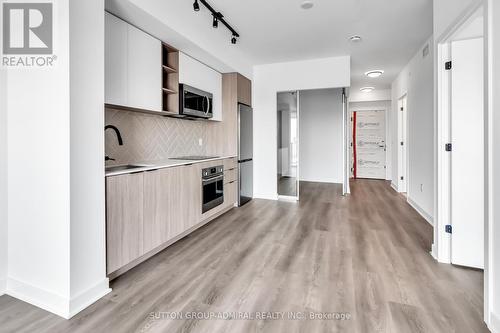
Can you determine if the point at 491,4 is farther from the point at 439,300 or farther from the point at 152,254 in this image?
the point at 152,254

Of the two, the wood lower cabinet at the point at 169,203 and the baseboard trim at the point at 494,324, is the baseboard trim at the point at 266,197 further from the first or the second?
the baseboard trim at the point at 494,324

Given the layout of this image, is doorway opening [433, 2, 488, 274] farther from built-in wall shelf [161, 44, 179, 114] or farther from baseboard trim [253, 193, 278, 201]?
baseboard trim [253, 193, 278, 201]

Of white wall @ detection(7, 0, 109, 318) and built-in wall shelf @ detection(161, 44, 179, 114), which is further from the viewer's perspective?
built-in wall shelf @ detection(161, 44, 179, 114)

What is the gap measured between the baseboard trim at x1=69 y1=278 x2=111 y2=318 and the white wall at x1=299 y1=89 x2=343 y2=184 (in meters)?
6.35

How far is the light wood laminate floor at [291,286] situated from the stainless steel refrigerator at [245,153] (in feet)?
4.57

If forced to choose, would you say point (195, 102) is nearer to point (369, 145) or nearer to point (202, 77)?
point (202, 77)

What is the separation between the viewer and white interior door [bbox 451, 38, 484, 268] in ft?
7.72

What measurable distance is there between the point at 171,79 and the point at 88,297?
2564 mm

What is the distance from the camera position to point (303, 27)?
357cm

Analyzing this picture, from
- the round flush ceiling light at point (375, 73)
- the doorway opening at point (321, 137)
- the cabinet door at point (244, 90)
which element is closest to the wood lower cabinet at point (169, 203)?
the cabinet door at point (244, 90)

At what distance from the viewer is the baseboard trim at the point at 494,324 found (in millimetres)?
1511

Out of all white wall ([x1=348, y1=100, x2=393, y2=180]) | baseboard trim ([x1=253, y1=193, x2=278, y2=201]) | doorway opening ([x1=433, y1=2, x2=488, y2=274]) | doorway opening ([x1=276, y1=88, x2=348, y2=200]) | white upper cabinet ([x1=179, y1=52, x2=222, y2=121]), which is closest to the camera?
doorway opening ([x1=433, y1=2, x2=488, y2=274])

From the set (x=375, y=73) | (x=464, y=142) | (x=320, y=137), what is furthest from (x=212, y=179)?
(x=320, y=137)

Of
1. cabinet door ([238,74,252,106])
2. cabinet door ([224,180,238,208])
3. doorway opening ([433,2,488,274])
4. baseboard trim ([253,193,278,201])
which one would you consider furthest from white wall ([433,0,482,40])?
baseboard trim ([253,193,278,201])
